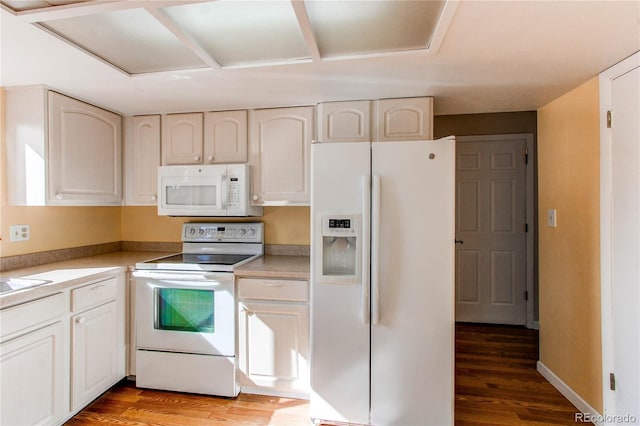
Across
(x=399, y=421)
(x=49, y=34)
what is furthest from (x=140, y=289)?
(x=399, y=421)

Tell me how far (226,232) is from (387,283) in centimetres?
150

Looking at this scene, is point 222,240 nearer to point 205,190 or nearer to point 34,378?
point 205,190

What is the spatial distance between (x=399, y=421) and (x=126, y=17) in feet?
7.94

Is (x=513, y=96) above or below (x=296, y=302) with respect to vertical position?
above

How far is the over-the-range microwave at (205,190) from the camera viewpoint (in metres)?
2.38

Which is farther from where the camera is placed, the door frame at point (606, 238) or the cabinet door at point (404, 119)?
the cabinet door at point (404, 119)

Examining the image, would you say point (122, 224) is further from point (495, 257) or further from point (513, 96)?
point (495, 257)

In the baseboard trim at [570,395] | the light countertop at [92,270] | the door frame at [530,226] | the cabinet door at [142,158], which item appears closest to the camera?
the light countertop at [92,270]

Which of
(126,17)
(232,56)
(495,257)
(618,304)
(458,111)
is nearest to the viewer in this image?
(126,17)

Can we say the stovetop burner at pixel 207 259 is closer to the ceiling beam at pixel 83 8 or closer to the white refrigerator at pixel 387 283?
the white refrigerator at pixel 387 283

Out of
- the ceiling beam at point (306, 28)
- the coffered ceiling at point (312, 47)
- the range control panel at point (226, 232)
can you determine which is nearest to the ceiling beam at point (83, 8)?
the coffered ceiling at point (312, 47)

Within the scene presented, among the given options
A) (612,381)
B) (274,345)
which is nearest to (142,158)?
(274,345)

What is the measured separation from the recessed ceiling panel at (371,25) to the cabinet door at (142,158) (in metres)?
1.73

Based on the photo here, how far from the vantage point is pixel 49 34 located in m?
1.38
